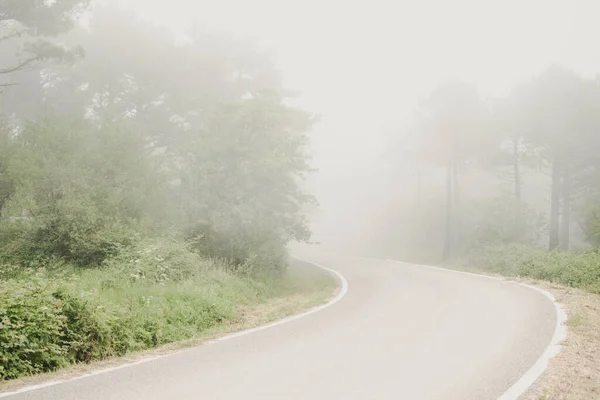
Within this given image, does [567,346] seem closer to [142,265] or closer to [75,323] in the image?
[75,323]

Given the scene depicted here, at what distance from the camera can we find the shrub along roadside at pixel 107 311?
596 centimetres

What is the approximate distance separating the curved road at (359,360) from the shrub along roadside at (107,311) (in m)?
0.85

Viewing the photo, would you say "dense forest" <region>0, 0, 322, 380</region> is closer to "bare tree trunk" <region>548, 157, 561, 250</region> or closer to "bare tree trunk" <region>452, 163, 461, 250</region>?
"bare tree trunk" <region>452, 163, 461, 250</region>

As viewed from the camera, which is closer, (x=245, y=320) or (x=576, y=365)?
(x=576, y=365)

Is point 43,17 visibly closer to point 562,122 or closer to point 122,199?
point 122,199

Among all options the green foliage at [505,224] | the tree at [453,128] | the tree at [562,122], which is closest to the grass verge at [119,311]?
the green foliage at [505,224]

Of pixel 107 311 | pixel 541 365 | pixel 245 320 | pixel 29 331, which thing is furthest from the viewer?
pixel 245 320

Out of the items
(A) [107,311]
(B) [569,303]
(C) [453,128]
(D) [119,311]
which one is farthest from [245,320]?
(C) [453,128]

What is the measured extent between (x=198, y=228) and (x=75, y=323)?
395 inches

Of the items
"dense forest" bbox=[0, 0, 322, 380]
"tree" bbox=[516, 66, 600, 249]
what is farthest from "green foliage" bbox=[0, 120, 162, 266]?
"tree" bbox=[516, 66, 600, 249]

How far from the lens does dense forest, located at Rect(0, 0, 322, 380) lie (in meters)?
6.91

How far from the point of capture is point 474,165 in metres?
34.3

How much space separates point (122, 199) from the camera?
1455 cm

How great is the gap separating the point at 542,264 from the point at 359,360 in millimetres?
14775
